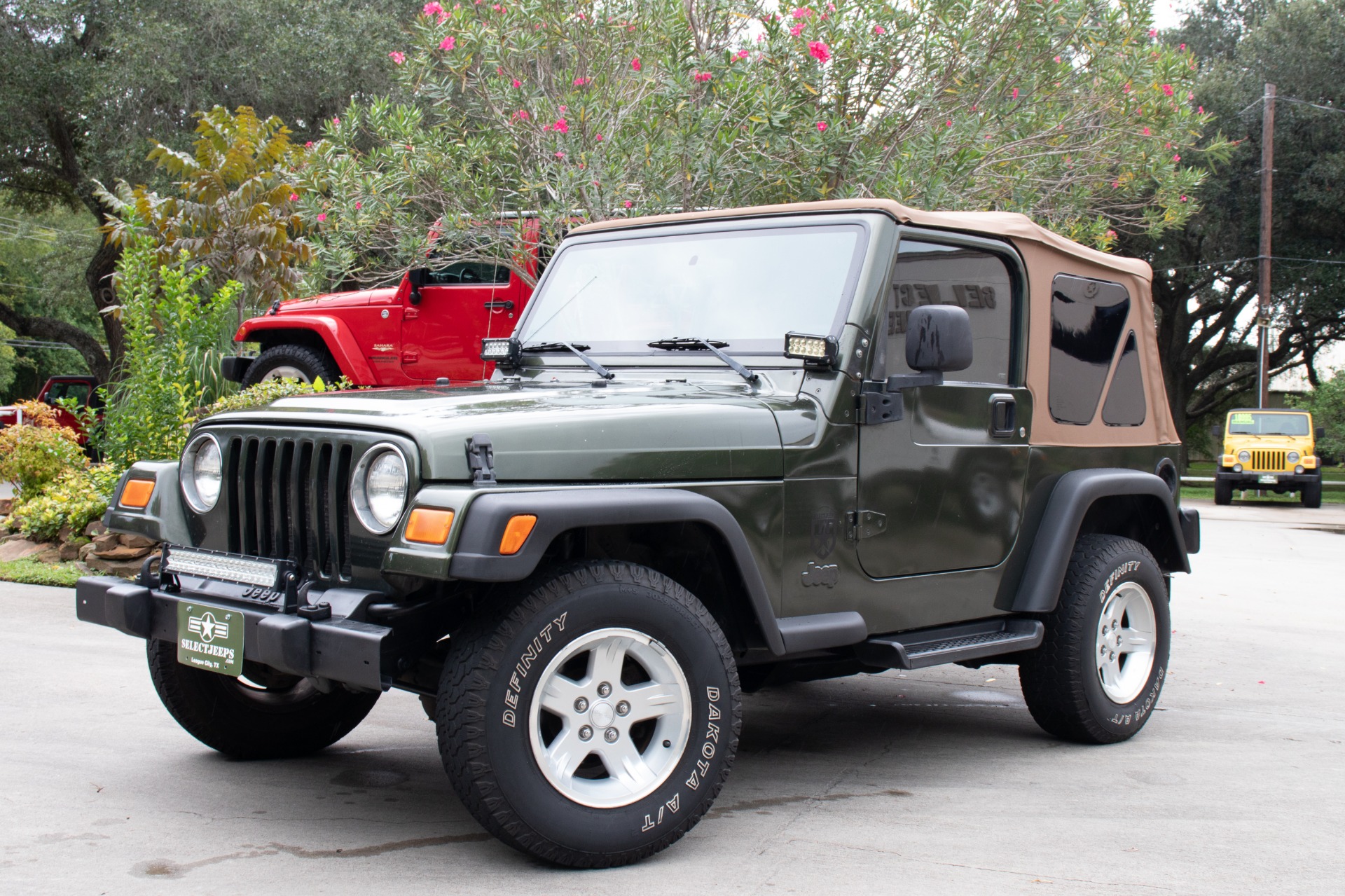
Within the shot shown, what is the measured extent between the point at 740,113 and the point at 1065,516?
4.45m

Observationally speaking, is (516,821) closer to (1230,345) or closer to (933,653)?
(933,653)

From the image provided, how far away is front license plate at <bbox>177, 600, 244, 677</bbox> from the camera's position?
3.74 meters

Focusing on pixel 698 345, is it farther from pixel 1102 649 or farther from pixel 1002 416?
pixel 1102 649

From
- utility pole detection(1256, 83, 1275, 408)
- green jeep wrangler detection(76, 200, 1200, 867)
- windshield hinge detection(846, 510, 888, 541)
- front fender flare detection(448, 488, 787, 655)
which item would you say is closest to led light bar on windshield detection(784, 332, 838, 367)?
green jeep wrangler detection(76, 200, 1200, 867)

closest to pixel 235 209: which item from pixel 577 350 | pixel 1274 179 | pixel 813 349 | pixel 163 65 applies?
pixel 163 65

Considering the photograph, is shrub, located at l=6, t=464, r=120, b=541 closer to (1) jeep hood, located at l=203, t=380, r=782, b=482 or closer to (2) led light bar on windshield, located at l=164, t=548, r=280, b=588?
(2) led light bar on windshield, located at l=164, t=548, r=280, b=588

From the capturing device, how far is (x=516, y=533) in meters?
3.42

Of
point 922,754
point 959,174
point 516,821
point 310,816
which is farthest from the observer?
point 959,174

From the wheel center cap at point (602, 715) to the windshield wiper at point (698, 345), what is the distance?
1307mm

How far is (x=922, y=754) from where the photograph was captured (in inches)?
207

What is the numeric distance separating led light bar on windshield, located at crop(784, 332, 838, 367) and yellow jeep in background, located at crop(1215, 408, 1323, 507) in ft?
69.6

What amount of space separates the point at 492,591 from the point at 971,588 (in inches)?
81.4

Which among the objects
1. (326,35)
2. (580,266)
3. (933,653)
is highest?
(326,35)

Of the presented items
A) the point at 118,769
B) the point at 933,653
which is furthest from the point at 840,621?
the point at 118,769
